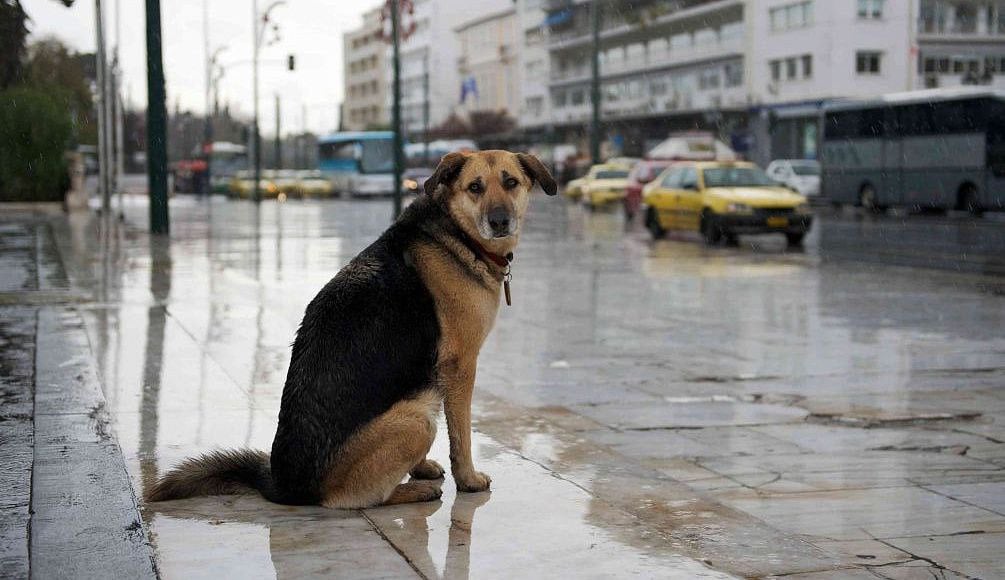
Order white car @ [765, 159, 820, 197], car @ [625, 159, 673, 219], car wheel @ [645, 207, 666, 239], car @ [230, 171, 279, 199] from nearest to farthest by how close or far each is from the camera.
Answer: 1. car wheel @ [645, 207, 666, 239]
2. car @ [625, 159, 673, 219]
3. white car @ [765, 159, 820, 197]
4. car @ [230, 171, 279, 199]

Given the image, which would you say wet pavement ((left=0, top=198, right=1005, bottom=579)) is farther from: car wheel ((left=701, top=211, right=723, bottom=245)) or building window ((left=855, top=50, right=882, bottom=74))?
building window ((left=855, top=50, right=882, bottom=74))

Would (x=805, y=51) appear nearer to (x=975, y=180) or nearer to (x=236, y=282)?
(x=975, y=180)

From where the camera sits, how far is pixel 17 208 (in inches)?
1435

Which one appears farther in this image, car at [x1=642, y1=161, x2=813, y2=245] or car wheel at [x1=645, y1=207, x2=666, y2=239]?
car wheel at [x1=645, y1=207, x2=666, y2=239]

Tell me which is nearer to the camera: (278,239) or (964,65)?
(278,239)

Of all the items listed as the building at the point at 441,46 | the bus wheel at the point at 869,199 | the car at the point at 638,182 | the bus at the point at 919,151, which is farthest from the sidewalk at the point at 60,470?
the building at the point at 441,46

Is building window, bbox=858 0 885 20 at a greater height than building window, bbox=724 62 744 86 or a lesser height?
greater

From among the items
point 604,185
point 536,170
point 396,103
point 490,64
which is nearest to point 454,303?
point 536,170

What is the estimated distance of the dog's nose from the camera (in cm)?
508

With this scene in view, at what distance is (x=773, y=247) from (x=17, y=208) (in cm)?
2112

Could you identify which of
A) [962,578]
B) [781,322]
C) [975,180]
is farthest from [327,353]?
[975,180]

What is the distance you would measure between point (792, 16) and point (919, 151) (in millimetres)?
30960

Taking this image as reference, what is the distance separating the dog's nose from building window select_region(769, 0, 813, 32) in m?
62.7

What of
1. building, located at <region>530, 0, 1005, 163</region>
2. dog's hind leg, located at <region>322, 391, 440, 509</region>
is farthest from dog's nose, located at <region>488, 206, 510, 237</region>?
building, located at <region>530, 0, 1005, 163</region>
